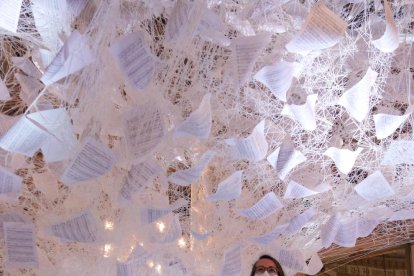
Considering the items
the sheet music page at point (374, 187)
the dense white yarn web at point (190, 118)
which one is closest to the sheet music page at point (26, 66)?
the dense white yarn web at point (190, 118)

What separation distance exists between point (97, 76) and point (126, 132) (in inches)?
3.4

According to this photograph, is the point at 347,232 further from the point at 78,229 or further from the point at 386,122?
the point at 78,229

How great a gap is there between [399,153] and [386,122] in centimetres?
11

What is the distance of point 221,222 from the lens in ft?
4.49

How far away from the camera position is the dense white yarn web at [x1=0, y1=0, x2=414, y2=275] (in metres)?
0.86

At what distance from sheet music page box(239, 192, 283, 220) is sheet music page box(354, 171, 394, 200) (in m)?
0.15

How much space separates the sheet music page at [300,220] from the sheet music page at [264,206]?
152 mm

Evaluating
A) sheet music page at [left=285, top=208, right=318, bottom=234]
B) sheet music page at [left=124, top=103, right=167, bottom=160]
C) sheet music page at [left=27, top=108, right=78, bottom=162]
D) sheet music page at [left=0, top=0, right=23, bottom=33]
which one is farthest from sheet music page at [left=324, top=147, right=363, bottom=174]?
sheet music page at [left=0, top=0, right=23, bottom=33]

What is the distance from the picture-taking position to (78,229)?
0.98 m

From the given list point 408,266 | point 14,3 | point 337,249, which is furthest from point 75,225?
point 408,266

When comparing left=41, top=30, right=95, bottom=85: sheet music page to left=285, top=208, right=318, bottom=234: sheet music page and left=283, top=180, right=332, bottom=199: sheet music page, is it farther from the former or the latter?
left=285, top=208, right=318, bottom=234: sheet music page

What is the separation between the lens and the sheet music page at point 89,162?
80cm

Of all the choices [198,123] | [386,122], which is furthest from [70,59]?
[386,122]

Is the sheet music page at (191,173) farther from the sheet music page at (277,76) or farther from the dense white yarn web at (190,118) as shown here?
the sheet music page at (277,76)
